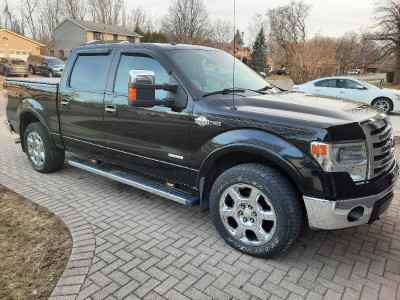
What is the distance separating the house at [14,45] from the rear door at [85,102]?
1940 inches

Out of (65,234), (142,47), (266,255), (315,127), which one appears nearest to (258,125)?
(315,127)

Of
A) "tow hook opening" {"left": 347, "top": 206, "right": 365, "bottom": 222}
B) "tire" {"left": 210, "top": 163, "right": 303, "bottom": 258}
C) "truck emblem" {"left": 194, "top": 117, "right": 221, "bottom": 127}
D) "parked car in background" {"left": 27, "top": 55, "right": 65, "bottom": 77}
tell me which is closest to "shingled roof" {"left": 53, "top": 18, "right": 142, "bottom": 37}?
"parked car in background" {"left": 27, "top": 55, "right": 65, "bottom": 77}

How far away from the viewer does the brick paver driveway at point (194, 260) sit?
8.86ft

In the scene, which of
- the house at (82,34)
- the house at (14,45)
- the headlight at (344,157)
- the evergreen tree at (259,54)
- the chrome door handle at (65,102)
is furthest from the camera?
the house at (82,34)

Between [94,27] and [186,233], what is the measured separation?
60828 millimetres

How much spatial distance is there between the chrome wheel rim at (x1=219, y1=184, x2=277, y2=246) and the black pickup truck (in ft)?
0.03

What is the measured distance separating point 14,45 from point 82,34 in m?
12.4

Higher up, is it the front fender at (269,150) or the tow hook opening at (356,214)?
the front fender at (269,150)

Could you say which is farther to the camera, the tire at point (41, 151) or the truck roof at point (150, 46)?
the tire at point (41, 151)

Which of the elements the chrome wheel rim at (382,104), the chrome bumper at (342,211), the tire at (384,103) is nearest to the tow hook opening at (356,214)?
the chrome bumper at (342,211)

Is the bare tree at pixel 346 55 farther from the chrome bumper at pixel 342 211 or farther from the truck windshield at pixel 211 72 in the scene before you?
the chrome bumper at pixel 342 211

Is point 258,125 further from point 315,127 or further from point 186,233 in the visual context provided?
point 186,233

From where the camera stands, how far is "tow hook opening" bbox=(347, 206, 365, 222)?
9.05 ft

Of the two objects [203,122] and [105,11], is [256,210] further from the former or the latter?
[105,11]
